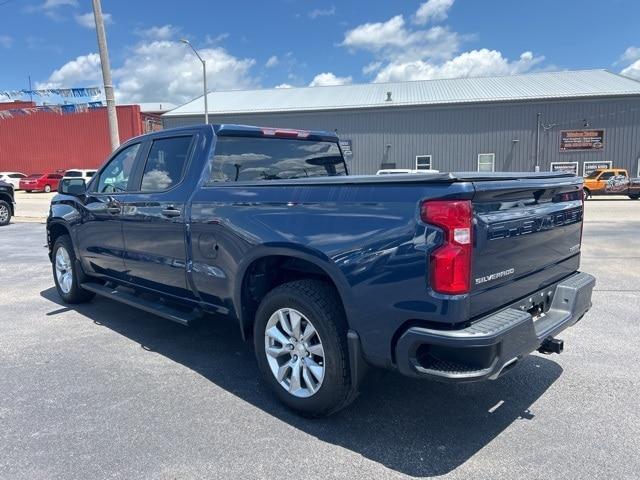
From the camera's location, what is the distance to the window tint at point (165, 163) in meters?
4.26

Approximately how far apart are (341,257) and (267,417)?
1.27m

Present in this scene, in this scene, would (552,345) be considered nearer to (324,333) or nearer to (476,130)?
(324,333)

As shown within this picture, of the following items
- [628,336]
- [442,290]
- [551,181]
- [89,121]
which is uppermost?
[89,121]

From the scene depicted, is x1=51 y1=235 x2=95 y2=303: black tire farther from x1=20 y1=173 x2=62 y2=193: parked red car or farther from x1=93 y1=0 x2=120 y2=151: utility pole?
x1=20 y1=173 x2=62 y2=193: parked red car

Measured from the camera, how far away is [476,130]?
107 feet

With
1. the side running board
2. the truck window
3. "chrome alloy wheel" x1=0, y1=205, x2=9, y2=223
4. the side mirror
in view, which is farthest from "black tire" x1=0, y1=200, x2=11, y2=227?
the truck window

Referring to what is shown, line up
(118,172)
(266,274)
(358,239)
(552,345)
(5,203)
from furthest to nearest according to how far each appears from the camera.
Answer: (5,203)
(118,172)
(266,274)
(552,345)
(358,239)

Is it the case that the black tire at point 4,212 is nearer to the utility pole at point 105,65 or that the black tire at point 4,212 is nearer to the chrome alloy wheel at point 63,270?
the utility pole at point 105,65

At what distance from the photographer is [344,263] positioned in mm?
2881

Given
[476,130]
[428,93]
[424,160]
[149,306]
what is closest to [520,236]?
[149,306]

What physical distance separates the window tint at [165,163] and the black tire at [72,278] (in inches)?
74.8

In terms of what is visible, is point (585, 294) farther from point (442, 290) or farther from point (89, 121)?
point (89, 121)

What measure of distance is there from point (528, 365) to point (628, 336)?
138 cm

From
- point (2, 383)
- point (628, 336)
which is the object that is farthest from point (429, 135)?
point (2, 383)
